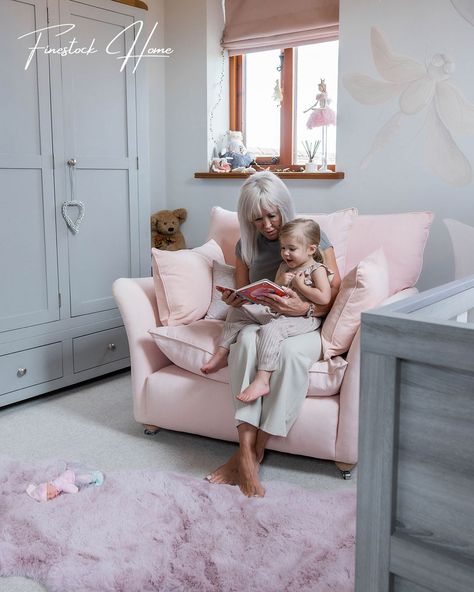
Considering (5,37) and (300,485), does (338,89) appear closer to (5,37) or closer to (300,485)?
(5,37)

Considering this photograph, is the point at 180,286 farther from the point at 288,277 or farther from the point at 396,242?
the point at 396,242

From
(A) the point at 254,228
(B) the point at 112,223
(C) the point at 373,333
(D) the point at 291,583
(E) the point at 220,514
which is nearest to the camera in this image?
(C) the point at 373,333

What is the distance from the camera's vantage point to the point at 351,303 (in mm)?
2182

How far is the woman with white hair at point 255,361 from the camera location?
7.00 feet

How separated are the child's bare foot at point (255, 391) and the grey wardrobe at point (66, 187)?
49.1 inches

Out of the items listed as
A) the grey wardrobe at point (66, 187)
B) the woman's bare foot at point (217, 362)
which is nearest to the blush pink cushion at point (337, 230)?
the woman's bare foot at point (217, 362)

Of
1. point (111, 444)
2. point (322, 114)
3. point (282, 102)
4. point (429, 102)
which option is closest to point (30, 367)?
point (111, 444)

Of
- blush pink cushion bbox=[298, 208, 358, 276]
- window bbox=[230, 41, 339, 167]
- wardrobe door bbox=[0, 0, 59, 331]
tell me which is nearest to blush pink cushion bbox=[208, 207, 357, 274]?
blush pink cushion bbox=[298, 208, 358, 276]

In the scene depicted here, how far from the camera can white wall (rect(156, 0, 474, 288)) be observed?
3.01 m

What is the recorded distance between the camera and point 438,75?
304 cm

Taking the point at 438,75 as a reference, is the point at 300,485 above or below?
below

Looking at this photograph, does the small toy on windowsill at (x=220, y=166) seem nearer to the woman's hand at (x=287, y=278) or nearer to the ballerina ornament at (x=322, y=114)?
the ballerina ornament at (x=322, y=114)

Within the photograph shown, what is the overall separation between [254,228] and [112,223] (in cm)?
106

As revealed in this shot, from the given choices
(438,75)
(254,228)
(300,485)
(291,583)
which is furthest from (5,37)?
(291,583)
